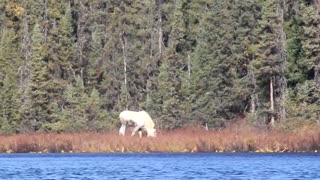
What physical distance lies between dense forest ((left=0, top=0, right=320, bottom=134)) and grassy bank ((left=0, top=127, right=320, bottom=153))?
11.8 metres

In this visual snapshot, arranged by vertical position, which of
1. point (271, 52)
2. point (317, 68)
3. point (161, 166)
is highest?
point (271, 52)

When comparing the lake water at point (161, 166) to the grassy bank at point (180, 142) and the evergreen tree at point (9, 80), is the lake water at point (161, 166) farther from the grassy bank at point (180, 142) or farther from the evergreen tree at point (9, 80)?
the evergreen tree at point (9, 80)

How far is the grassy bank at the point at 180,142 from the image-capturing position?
44.1 meters

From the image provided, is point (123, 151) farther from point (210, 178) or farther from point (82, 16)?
point (82, 16)

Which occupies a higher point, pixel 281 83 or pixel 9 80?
pixel 9 80

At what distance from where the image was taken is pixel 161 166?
36250mm

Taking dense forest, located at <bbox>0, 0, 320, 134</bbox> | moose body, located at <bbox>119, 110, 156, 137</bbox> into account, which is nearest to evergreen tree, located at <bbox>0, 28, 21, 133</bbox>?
dense forest, located at <bbox>0, 0, 320, 134</bbox>

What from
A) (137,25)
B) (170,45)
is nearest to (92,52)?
(137,25)

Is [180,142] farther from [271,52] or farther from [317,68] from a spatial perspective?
[271,52]

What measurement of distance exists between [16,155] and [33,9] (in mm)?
35327

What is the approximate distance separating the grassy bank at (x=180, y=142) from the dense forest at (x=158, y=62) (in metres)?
11.8

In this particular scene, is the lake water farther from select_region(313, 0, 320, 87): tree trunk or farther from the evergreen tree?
the evergreen tree

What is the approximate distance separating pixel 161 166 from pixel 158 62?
132 feet

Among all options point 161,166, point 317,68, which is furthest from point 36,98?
point 161,166
